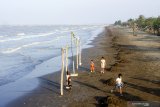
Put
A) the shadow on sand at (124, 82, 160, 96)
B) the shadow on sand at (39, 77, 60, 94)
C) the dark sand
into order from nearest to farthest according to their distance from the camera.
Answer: the dark sand → the shadow on sand at (124, 82, 160, 96) → the shadow on sand at (39, 77, 60, 94)

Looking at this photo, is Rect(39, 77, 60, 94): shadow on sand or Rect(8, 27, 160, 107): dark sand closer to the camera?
Rect(8, 27, 160, 107): dark sand

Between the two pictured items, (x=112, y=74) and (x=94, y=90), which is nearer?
(x=94, y=90)

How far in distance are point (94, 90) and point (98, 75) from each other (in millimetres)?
4977

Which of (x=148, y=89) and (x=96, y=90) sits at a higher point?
(x=148, y=89)

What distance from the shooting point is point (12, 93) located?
21953mm

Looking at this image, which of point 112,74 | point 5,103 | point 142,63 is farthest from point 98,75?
point 5,103

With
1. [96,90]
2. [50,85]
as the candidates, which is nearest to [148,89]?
[96,90]

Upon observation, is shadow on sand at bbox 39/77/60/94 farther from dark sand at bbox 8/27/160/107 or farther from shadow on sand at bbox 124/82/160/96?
shadow on sand at bbox 124/82/160/96

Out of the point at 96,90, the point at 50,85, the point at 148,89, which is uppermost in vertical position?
the point at 148,89

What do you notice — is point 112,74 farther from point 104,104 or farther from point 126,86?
point 104,104

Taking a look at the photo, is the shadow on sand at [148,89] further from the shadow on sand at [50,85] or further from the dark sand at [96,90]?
Result: the shadow on sand at [50,85]

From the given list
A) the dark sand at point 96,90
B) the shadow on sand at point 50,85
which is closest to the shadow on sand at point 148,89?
the dark sand at point 96,90

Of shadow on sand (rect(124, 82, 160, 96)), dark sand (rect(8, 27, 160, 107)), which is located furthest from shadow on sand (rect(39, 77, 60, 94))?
shadow on sand (rect(124, 82, 160, 96))

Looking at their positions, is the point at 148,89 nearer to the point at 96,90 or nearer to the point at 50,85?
the point at 96,90
